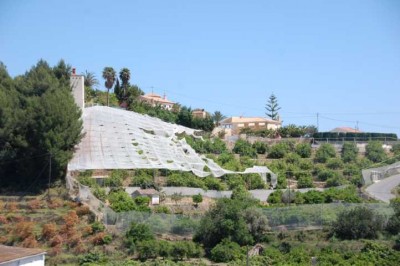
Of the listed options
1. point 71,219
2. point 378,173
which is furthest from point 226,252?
point 378,173

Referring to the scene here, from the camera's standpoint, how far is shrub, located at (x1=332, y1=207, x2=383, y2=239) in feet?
93.4

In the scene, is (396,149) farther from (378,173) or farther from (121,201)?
(121,201)

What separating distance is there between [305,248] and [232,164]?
56.8 feet

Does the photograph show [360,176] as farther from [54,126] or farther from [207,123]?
[54,126]

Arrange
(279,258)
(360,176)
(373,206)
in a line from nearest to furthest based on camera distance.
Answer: (279,258), (373,206), (360,176)

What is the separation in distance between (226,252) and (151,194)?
9708 mm

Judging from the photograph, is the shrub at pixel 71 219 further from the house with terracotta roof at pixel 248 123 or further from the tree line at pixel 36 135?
the house with terracotta roof at pixel 248 123

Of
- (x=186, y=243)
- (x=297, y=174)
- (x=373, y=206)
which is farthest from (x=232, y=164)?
(x=186, y=243)

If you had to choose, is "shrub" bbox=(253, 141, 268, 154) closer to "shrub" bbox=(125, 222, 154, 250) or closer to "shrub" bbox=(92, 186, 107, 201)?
"shrub" bbox=(92, 186, 107, 201)

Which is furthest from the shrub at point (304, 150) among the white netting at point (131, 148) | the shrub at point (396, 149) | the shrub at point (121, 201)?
the shrub at point (121, 201)

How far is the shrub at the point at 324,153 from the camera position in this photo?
4922 centimetres

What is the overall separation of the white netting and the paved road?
6.76 meters

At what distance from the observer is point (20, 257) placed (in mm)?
19859

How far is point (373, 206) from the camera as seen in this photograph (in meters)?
30.7
